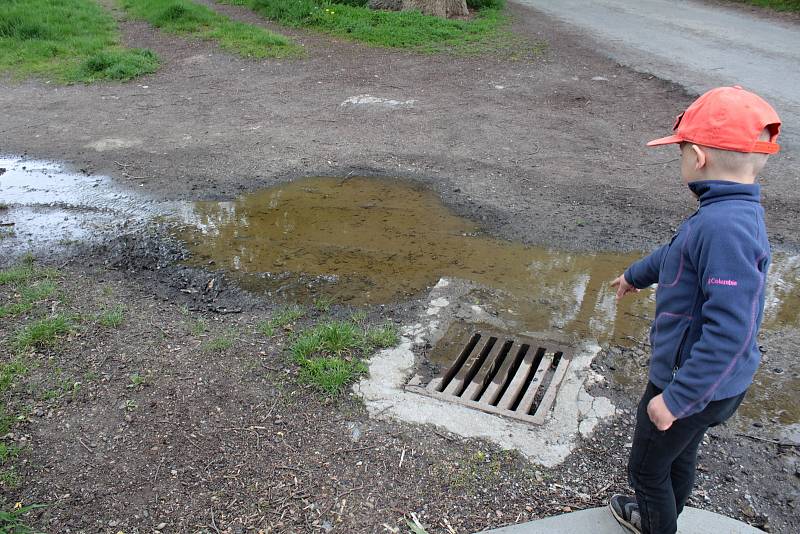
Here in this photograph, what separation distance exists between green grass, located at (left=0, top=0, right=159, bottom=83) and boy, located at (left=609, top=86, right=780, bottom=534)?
9.61 metres

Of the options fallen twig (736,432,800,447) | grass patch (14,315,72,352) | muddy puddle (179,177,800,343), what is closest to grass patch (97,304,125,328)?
grass patch (14,315,72,352)

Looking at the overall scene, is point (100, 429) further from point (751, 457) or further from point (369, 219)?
point (751, 457)

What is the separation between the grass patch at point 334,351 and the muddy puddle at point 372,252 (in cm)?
47

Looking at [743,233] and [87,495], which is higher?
[743,233]

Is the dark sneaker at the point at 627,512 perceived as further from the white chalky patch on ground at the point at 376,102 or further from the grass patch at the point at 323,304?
the white chalky patch on ground at the point at 376,102

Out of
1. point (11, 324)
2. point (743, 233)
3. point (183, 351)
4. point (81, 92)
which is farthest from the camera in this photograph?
point (81, 92)

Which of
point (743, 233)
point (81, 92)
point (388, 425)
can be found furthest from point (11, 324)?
point (81, 92)

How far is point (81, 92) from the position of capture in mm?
9016

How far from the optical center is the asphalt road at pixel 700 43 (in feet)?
28.7

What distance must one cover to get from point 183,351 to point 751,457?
3.03 m

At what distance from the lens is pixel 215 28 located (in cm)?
1273

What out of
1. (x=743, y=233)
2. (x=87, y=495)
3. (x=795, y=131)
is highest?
(x=743, y=233)

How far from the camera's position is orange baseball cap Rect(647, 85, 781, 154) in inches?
73.9

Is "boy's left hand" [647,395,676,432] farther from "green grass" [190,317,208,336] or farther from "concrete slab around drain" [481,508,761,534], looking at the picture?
"green grass" [190,317,208,336]
